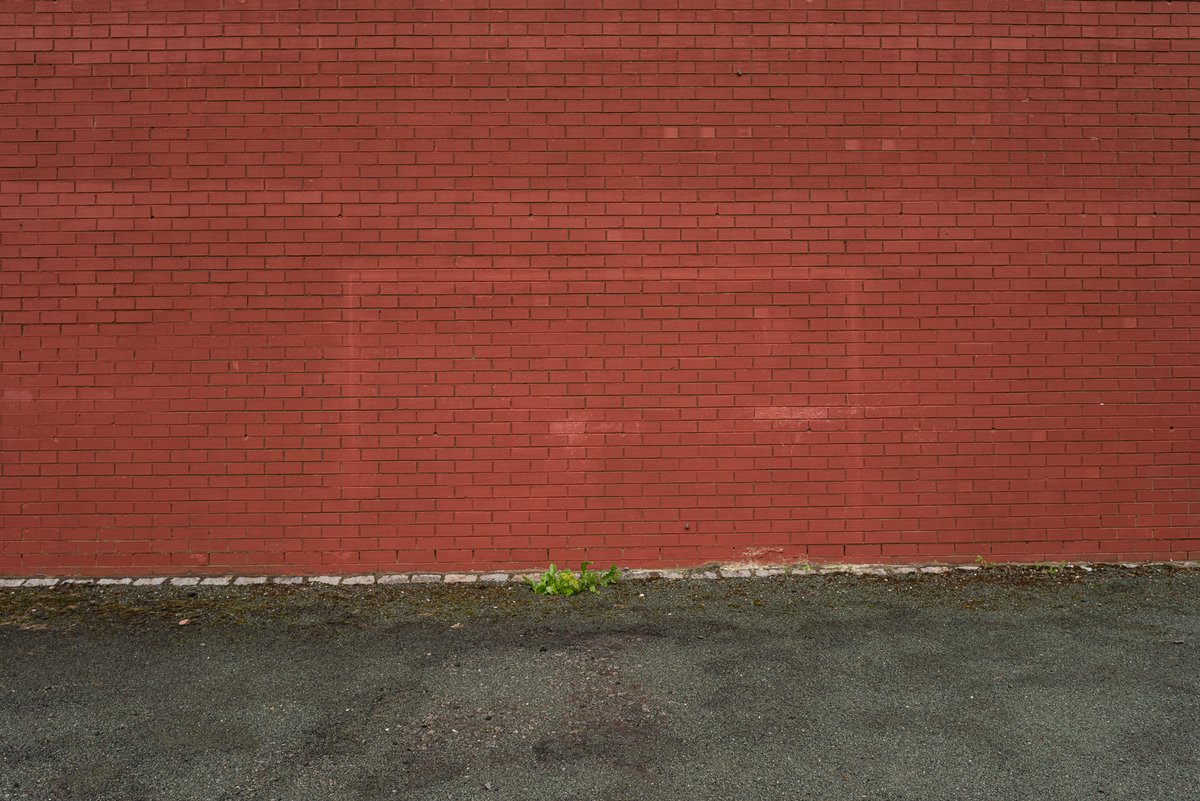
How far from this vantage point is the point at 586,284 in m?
5.95

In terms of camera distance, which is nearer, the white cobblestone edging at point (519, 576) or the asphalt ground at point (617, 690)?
the asphalt ground at point (617, 690)

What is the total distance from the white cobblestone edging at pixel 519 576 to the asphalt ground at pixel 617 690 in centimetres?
11

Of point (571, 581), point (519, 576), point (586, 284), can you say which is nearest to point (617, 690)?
point (571, 581)

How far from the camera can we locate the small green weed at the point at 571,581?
566cm

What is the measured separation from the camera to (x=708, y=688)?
4172mm

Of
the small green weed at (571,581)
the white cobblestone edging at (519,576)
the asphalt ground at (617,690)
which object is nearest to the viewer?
the asphalt ground at (617,690)

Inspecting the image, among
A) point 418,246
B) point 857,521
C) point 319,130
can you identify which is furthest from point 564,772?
point 319,130

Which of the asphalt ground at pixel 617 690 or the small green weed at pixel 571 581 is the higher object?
the small green weed at pixel 571 581

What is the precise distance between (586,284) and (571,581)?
2117 mm

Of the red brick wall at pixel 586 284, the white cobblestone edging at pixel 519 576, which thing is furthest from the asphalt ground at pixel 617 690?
the red brick wall at pixel 586 284

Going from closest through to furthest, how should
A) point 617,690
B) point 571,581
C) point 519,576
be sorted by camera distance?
point 617,690 < point 571,581 < point 519,576

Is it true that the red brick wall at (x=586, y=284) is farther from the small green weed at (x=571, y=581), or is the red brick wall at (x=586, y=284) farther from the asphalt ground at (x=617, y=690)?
the asphalt ground at (x=617, y=690)

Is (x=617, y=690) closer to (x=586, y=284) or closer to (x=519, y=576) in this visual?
(x=519, y=576)

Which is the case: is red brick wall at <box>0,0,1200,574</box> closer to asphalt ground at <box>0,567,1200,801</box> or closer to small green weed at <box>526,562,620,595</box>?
small green weed at <box>526,562,620,595</box>
